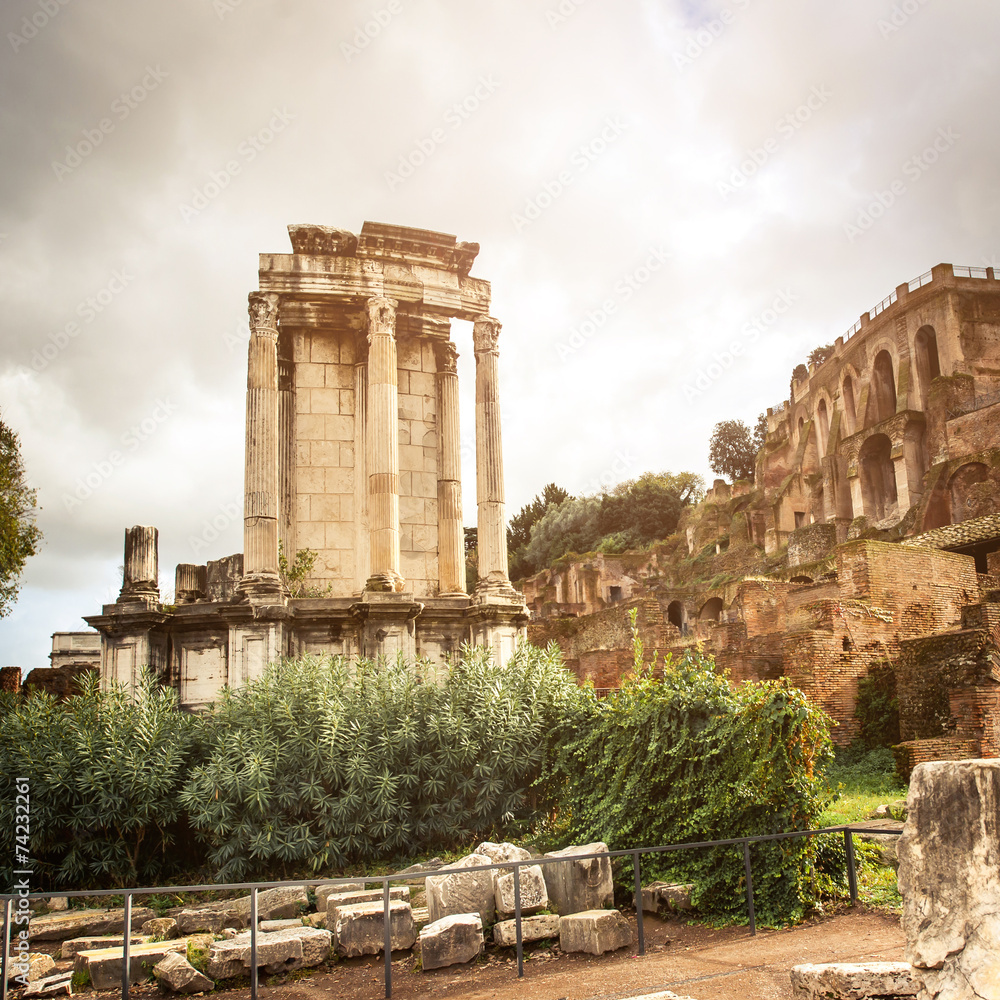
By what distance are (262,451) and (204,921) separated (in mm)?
8337

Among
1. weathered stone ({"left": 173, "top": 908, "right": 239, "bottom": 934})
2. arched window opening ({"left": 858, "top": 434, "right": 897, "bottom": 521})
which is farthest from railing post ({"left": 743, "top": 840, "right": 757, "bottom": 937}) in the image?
arched window opening ({"left": 858, "top": 434, "right": 897, "bottom": 521})

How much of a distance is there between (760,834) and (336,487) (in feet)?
34.6

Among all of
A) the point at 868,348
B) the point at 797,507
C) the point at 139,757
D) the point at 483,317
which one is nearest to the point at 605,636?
the point at 483,317

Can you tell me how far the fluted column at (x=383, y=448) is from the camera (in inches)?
607

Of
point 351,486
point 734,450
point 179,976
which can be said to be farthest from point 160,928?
point 734,450

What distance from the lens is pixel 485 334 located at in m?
17.7

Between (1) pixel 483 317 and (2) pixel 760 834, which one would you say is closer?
(2) pixel 760 834

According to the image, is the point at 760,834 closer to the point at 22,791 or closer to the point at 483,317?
the point at 22,791

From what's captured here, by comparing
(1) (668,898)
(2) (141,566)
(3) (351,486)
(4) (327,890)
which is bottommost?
(1) (668,898)

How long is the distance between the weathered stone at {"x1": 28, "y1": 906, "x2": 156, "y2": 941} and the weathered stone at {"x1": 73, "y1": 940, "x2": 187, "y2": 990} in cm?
144

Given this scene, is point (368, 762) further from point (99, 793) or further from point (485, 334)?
point (485, 334)

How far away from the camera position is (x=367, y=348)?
57.7 feet

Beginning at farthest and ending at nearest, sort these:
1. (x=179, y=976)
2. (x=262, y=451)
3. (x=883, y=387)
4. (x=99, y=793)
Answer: (x=883, y=387) < (x=262, y=451) < (x=99, y=793) < (x=179, y=976)

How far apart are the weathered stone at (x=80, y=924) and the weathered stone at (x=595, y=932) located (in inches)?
170
